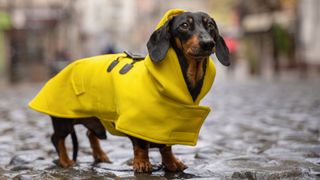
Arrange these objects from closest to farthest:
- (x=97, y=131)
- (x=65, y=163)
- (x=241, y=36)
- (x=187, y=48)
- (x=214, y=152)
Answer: (x=187, y=48) < (x=65, y=163) < (x=97, y=131) < (x=214, y=152) < (x=241, y=36)

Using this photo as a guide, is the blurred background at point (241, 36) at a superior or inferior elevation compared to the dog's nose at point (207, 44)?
inferior

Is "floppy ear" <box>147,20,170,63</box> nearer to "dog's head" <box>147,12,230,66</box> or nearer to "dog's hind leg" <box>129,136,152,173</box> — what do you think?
"dog's head" <box>147,12,230,66</box>

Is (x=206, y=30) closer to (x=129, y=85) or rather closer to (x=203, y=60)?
(x=203, y=60)

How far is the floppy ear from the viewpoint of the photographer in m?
4.32

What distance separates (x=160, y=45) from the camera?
4.34m

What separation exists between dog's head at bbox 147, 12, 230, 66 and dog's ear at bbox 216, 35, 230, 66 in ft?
0.13

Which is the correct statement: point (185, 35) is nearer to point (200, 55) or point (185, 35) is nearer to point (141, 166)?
point (200, 55)

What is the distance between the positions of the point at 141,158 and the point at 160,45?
0.78m

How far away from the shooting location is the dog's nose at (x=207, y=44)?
4090mm

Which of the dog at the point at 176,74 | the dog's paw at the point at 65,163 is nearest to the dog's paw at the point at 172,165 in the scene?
the dog at the point at 176,74

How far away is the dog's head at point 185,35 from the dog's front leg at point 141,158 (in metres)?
0.60

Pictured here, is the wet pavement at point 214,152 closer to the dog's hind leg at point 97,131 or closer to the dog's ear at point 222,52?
the dog's hind leg at point 97,131

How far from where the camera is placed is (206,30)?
4.32 metres

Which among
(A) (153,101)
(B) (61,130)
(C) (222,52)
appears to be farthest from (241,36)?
(A) (153,101)
